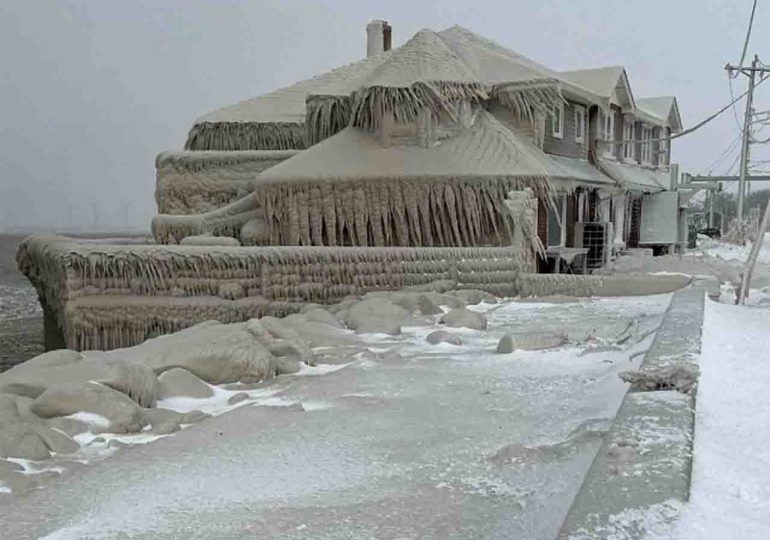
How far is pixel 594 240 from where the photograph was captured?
2052 centimetres

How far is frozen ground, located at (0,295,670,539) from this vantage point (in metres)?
3.34

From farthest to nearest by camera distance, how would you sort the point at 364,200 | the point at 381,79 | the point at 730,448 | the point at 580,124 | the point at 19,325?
1. the point at 19,325
2. the point at 580,124
3. the point at 381,79
4. the point at 364,200
5. the point at 730,448

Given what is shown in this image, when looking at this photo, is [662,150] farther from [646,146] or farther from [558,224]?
[558,224]

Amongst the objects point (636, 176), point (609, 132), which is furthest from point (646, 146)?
point (609, 132)

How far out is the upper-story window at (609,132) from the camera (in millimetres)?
23552

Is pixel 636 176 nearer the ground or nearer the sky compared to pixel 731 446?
nearer the sky

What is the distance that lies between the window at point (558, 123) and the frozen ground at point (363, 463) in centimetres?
1443

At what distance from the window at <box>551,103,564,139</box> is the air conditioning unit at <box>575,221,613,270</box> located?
2663 mm

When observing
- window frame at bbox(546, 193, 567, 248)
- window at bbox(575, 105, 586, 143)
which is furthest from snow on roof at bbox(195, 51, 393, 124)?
window frame at bbox(546, 193, 567, 248)

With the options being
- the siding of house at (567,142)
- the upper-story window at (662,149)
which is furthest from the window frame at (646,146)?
the siding of house at (567,142)

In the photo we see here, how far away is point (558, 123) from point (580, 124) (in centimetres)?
194

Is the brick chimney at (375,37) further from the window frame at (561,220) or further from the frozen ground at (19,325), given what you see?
the frozen ground at (19,325)

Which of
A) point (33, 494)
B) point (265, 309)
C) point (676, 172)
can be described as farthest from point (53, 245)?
point (676, 172)

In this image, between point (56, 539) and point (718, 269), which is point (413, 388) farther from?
point (718, 269)
